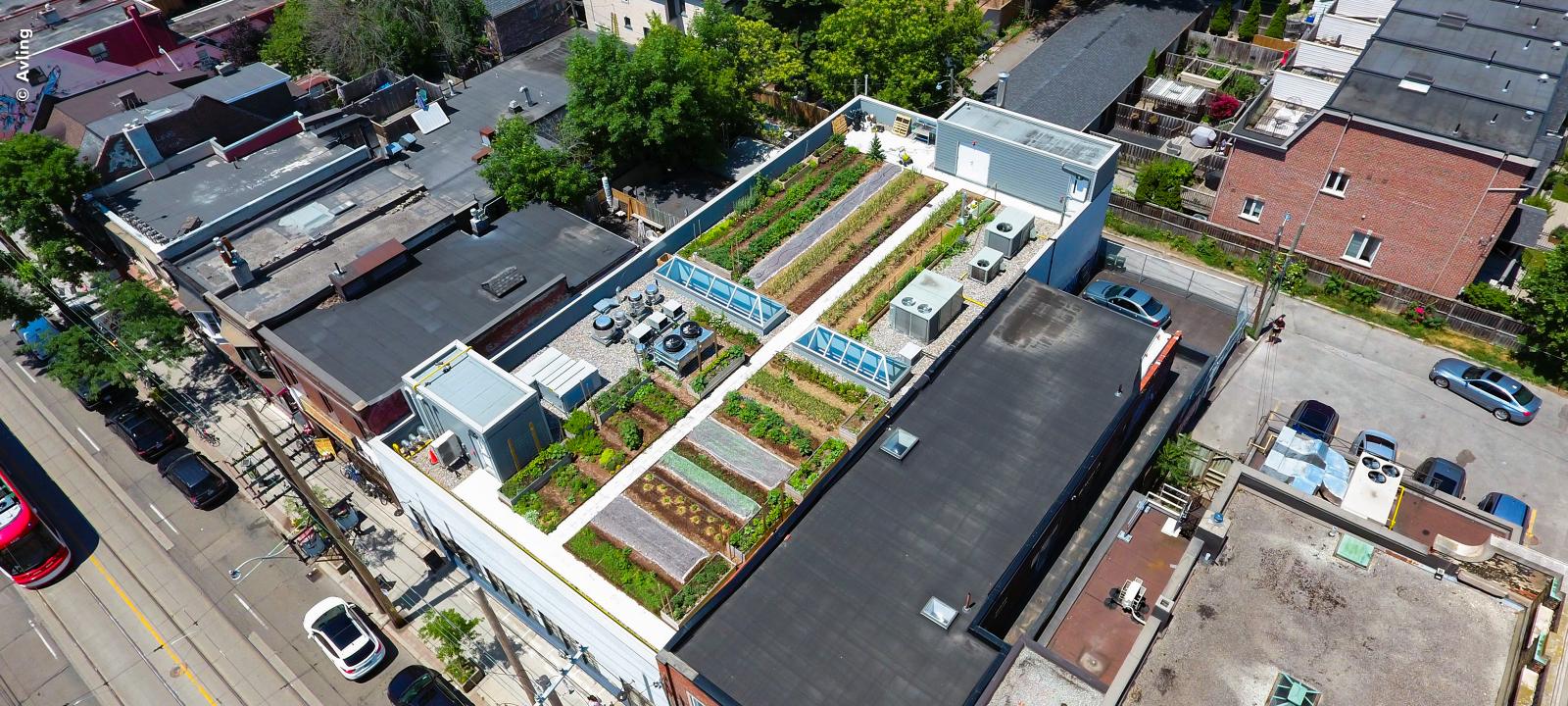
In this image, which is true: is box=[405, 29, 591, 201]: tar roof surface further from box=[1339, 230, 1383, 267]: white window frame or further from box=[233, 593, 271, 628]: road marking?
box=[1339, 230, 1383, 267]: white window frame

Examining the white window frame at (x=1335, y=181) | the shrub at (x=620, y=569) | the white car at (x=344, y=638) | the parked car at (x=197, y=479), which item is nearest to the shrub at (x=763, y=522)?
the shrub at (x=620, y=569)

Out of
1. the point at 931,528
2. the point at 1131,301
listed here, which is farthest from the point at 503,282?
the point at 1131,301

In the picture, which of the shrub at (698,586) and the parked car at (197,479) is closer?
the shrub at (698,586)

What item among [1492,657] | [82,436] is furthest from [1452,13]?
[82,436]

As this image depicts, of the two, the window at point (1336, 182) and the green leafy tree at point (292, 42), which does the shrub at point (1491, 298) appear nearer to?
the window at point (1336, 182)

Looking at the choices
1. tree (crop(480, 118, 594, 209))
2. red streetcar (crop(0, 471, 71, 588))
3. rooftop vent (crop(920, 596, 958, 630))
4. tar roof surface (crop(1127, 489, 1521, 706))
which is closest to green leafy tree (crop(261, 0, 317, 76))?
tree (crop(480, 118, 594, 209))

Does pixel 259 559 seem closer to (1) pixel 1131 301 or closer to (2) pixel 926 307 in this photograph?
(2) pixel 926 307
